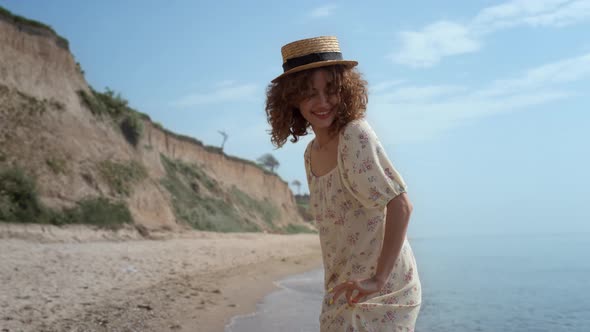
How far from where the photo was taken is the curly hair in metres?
2.00

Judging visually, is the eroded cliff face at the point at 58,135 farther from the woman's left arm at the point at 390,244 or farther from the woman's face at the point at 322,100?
the woman's left arm at the point at 390,244

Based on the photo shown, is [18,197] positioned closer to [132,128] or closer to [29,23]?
[29,23]

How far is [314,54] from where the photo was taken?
2.00 meters

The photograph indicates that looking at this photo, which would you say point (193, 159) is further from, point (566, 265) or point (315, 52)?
point (315, 52)

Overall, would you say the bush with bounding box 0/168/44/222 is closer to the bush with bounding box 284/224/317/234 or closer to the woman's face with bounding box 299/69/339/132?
the woman's face with bounding box 299/69/339/132

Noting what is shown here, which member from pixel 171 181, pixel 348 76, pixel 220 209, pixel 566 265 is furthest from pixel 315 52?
pixel 220 209

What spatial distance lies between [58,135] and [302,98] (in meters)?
15.4

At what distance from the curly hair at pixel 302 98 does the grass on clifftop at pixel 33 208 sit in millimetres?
11591

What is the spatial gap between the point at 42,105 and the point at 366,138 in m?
16.2

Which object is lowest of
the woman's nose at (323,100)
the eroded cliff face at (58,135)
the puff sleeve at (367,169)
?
the puff sleeve at (367,169)

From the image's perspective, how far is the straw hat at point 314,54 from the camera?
2.00m

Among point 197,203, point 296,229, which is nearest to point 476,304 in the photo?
point 197,203

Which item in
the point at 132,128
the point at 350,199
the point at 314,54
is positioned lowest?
the point at 350,199

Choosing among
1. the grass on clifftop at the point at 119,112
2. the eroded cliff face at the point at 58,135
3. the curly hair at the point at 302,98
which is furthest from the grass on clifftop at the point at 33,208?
the curly hair at the point at 302,98
